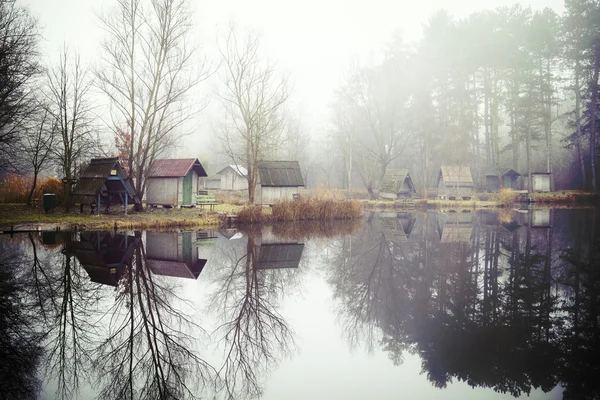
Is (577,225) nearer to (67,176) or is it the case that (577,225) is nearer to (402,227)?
(402,227)

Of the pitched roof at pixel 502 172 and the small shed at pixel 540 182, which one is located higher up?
the pitched roof at pixel 502 172

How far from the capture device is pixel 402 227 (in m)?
24.5

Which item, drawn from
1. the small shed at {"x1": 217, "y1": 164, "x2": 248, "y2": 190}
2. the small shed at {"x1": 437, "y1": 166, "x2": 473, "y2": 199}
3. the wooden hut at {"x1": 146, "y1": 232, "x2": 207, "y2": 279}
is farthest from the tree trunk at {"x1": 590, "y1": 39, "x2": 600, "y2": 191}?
the wooden hut at {"x1": 146, "y1": 232, "x2": 207, "y2": 279}

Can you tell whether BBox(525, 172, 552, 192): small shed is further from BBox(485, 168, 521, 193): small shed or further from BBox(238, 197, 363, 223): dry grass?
BBox(238, 197, 363, 223): dry grass

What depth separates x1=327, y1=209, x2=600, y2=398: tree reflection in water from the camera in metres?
6.17

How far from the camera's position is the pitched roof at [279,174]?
116 feet

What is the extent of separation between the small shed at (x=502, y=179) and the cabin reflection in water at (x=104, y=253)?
41.8 meters

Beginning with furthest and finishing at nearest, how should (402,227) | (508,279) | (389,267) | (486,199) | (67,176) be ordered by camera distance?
1. (486,199)
2. (67,176)
3. (402,227)
4. (389,267)
5. (508,279)

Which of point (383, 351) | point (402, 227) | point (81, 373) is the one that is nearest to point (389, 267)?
point (383, 351)

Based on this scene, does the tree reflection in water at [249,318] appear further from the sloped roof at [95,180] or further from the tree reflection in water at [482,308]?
the sloped roof at [95,180]

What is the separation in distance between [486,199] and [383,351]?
139 feet

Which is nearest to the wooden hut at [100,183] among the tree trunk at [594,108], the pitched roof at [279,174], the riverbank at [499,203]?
the pitched roof at [279,174]

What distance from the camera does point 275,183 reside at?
35500 millimetres

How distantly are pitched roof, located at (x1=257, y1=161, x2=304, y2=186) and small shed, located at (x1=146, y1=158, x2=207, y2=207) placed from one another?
5.80 m
